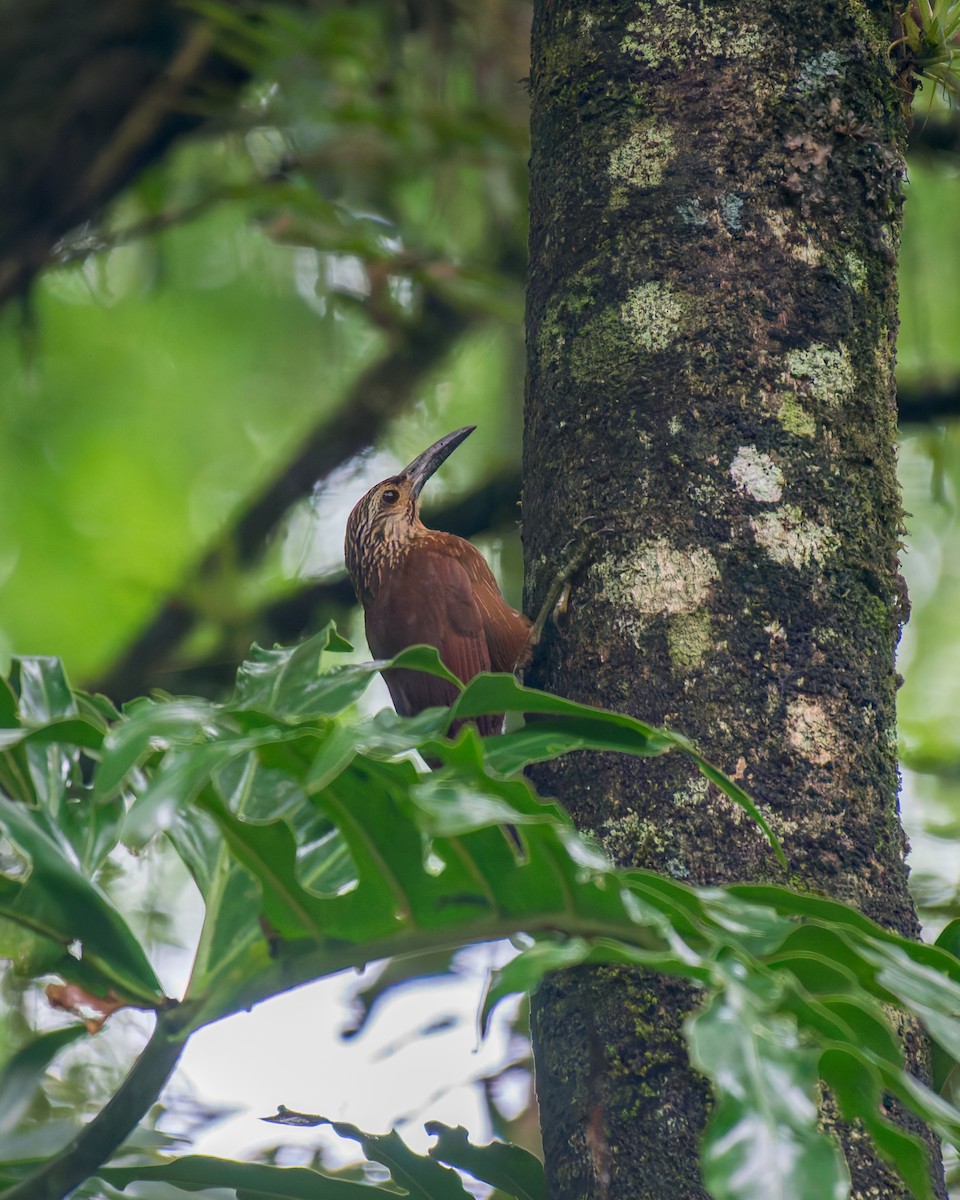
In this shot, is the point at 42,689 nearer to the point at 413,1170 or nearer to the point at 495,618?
the point at 413,1170

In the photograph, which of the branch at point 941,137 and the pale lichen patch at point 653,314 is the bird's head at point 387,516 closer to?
the branch at point 941,137

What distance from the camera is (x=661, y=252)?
1.91m

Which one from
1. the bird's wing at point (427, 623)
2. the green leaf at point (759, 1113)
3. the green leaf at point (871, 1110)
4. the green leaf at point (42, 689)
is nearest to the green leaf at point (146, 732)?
the green leaf at point (42, 689)

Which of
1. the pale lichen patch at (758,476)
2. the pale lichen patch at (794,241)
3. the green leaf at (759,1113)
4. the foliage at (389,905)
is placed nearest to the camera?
the green leaf at (759,1113)

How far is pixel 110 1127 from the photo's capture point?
1339mm

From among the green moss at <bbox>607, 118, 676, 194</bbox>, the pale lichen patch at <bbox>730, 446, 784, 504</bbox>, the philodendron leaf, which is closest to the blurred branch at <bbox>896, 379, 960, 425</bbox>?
the green moss at <bbox>607, 118, 676, 194</bbox>

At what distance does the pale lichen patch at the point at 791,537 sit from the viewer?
1761 mm

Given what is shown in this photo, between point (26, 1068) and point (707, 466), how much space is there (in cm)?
111

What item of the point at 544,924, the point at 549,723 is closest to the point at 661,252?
the point at 549,723

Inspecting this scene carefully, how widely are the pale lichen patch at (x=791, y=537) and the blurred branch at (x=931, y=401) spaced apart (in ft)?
6.74

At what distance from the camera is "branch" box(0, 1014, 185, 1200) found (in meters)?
1.32

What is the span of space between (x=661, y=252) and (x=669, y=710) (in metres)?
0.68

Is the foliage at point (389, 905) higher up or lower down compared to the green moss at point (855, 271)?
lower down

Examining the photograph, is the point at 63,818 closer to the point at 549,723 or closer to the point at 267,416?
the point at 549,723
